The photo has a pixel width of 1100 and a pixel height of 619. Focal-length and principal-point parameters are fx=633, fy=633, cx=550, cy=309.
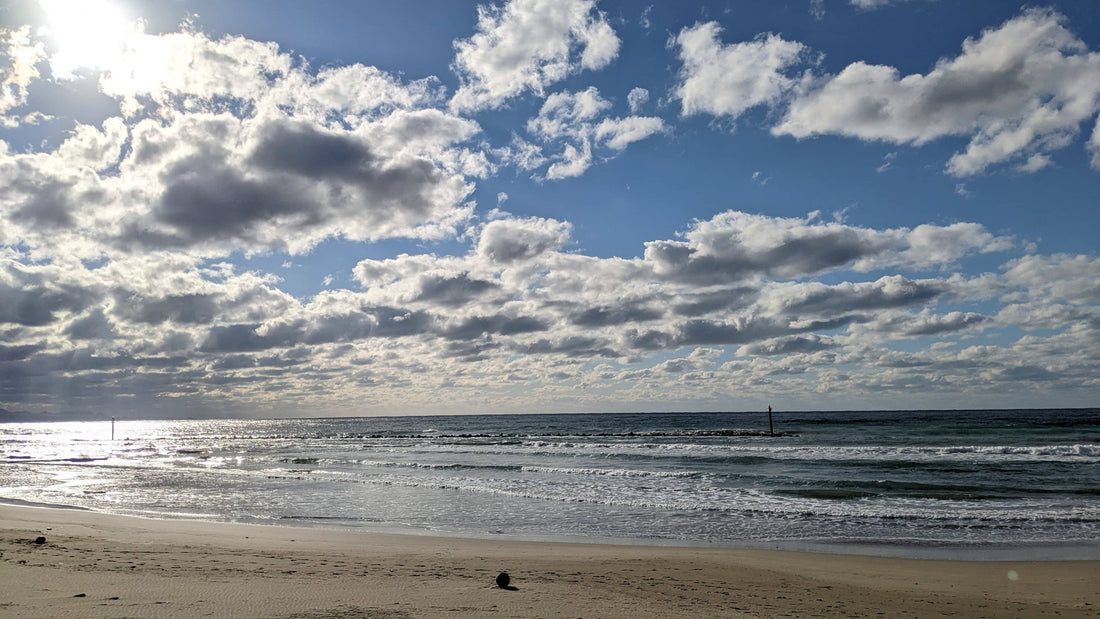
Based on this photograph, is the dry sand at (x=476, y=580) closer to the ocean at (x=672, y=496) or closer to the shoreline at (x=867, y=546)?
the shoreline at (x=867, y=546)

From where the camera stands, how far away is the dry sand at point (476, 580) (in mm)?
7352

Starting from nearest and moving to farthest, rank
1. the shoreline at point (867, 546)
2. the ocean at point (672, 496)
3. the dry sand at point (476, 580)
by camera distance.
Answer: the dry sand at point (476, 580)
the shoreline at point (867, 546)
the ocean at point (672, 496)

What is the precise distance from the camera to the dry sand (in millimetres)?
7352

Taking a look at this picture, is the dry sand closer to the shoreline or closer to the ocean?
the shoreline

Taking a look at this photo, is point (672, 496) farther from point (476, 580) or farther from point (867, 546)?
point (476, 580)

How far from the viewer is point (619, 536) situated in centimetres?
1491

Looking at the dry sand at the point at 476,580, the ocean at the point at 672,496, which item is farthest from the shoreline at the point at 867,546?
the dry sand at the point at 476,580

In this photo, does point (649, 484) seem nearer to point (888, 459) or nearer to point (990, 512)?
point (990, 512)

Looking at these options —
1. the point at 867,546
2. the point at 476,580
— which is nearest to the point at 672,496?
the point at 867,546

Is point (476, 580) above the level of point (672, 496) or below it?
above

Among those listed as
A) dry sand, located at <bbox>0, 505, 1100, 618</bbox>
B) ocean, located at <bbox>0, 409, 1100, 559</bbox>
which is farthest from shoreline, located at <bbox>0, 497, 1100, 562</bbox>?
dry sand, located at <bbox>0, 505, 1100, 618</bbox>

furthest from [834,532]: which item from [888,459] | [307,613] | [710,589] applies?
[888,459]

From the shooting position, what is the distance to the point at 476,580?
9273mm

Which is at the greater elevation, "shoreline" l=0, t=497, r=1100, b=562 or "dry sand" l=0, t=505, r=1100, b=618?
"dry sand" l=0, t=505, r=1100, b=618
